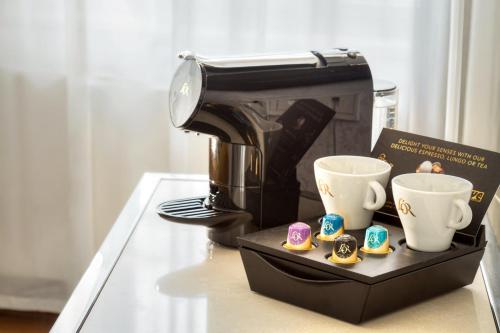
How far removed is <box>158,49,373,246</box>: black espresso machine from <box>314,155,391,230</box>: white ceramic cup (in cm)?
10

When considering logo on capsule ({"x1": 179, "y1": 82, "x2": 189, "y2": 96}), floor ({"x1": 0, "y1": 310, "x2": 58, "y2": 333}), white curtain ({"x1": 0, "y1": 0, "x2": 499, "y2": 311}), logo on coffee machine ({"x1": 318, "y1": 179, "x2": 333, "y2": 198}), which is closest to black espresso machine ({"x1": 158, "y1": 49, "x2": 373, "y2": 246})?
logo on capsule ({"x1": 179, "y1": 82, "x2": 189, "y2": 96})

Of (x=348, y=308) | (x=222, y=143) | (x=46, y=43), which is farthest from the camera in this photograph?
(x=46, y=43)

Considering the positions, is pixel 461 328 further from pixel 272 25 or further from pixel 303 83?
pixel 272 25

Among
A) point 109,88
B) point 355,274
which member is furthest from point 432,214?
point 109,88

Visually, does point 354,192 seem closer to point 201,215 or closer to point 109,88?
point 201,215

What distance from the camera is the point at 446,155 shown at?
1109 millimetres

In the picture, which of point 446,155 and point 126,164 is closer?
point 446,155

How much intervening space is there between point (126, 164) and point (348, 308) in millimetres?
1328

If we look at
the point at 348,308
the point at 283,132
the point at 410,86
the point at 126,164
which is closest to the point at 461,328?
the point at 348,308

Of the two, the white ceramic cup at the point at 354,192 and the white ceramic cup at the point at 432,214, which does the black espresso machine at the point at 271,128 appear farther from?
the white ceramic cup at the point at 432,214

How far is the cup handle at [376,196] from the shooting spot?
1.07 metres

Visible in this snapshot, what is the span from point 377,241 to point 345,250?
5cm

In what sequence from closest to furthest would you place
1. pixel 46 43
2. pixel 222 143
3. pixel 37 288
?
pixel 222 143 → pixel 46 43 → pixel 37 288

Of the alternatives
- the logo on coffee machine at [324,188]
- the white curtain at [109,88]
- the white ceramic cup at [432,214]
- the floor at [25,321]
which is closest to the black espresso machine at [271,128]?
the logo on coffee machine at [324,188]
